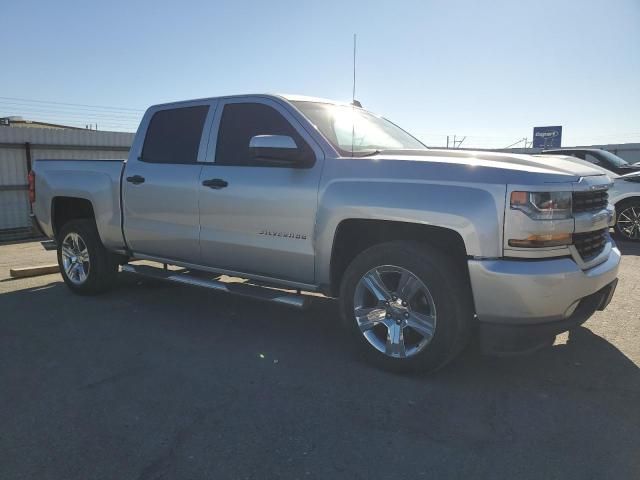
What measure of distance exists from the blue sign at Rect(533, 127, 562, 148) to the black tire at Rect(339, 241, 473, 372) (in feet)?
123

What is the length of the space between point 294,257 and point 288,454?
1686 mm

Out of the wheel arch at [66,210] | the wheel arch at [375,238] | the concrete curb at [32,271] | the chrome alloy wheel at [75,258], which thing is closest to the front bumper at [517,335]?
the wheel arch at [375,238]

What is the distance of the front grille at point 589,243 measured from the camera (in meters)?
3.34

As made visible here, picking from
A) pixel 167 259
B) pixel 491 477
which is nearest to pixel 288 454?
pixel 491 477

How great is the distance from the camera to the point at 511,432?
2898mm

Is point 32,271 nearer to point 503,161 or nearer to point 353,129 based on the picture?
point 353,129

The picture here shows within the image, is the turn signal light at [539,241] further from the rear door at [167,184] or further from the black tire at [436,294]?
the rear door at [167,184]

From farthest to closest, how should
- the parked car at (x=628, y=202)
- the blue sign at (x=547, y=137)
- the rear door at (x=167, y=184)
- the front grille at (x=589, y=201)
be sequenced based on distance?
the blue sign at (x=547, y=137) < the parked car at (x=628, y=202) < the rear door at (x=167, y=184) < the front grille at (x=589, y=201)

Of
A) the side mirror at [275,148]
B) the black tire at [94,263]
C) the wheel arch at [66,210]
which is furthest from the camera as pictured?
the wheel arch at [66,210]

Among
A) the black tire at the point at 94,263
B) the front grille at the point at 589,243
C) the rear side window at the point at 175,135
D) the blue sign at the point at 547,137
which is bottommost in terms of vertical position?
the black tire at the point at 94,263

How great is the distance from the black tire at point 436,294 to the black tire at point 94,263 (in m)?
3.36

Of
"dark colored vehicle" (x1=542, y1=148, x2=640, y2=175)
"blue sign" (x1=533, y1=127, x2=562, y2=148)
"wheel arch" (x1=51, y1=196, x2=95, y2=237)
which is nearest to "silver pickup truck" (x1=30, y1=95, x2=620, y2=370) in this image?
"wheel arch" (x1=51, y1=196, x2=95, y2=237)

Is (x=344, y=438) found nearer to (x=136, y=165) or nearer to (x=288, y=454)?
(x=288, y=454)

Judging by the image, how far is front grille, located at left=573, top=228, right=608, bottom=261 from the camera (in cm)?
334
